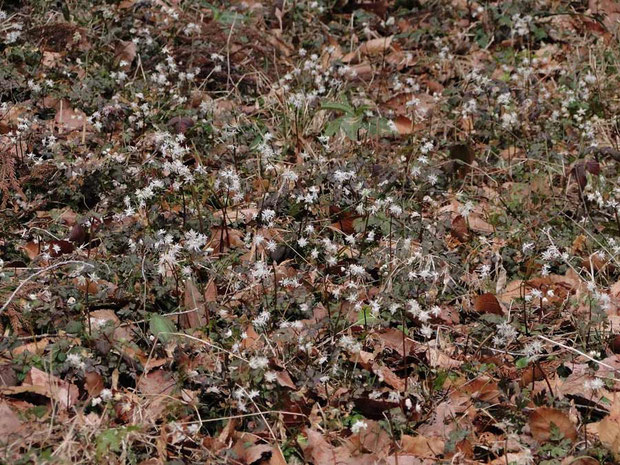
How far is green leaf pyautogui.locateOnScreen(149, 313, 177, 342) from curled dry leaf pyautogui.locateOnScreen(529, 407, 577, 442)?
146 centimetres

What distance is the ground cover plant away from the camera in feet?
9.85

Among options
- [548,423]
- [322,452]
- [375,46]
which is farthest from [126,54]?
[548,423]

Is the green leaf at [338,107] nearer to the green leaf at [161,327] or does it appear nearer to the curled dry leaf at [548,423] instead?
the green leaf at [161,327]

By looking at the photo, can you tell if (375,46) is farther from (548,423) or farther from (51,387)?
(51,387)

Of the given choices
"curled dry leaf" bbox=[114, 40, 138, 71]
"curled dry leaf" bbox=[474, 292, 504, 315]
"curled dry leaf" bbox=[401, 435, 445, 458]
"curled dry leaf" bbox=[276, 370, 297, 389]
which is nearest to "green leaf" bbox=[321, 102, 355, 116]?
"curled dry leaf" bbox=[114, 40, 138, 71]

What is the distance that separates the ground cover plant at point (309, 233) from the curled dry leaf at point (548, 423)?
0.4 inches

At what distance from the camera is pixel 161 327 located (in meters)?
3.25

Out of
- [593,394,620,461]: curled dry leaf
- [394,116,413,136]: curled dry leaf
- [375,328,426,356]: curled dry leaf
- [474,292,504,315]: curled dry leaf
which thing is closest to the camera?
[593,394,620,461]: curled dry leaf

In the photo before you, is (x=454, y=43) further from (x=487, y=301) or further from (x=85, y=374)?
(x=85, y=374)

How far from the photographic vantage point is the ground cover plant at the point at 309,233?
3002 mm

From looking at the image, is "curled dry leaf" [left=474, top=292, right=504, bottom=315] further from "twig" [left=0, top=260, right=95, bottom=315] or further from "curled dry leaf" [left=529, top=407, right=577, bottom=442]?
"twig" [left=0, top=260, right=95, bottom=315]

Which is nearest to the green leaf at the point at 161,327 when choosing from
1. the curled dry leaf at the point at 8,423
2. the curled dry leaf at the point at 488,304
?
the curled dry leaf at the point at 8,423

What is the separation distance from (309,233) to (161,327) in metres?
1.01

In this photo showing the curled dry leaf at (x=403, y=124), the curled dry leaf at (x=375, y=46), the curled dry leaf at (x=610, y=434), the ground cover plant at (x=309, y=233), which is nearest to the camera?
the curled dry leaf at (x=610, y=434)
